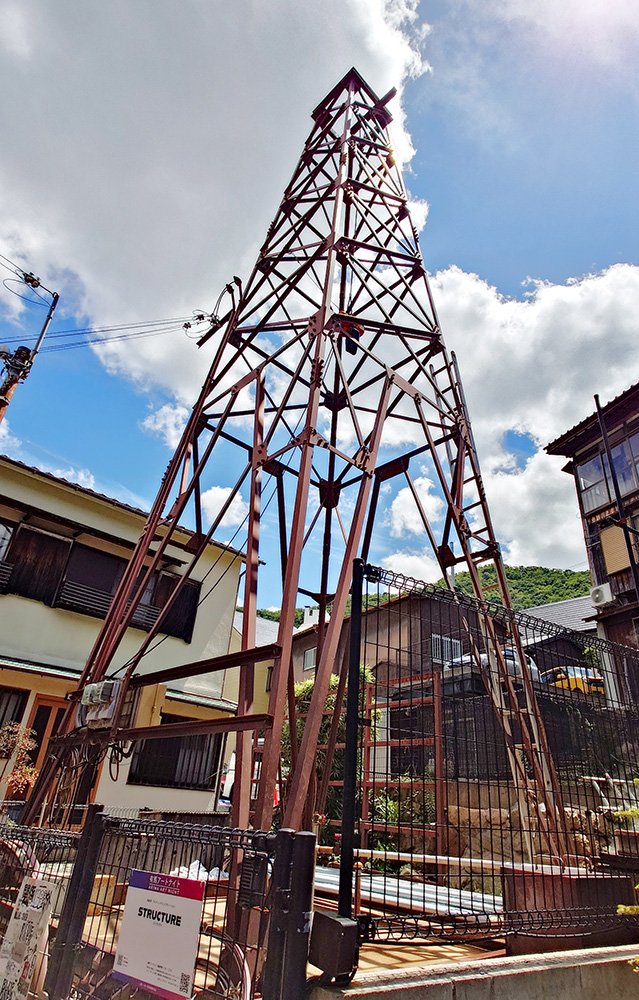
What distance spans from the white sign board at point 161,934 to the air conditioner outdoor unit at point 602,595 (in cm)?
1660

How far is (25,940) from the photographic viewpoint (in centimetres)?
318

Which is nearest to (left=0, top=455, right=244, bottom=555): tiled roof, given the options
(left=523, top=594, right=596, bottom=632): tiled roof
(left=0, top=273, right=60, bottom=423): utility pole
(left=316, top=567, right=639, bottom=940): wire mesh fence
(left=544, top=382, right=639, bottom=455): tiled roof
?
(left=0, top=273, right=60, bottom=423): utility pole

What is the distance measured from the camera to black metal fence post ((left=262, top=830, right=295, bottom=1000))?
2.37 metres

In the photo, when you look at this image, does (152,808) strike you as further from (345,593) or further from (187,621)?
(345,593)

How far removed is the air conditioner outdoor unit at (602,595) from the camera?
16312 millimetres

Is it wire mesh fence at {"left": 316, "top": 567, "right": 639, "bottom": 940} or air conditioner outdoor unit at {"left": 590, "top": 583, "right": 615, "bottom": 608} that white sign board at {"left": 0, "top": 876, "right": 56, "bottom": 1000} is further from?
air conditioner outdoor unit at {"left": 590, "top": 583, "right": 615, "bottom": 608}

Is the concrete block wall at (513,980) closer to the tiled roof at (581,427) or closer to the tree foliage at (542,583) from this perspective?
the tiled roof at (581,427)

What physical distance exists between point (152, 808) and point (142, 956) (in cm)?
957

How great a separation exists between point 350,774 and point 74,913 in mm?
1774

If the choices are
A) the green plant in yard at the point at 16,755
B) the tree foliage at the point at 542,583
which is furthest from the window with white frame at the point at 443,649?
the tree foliage at the point at 542,583

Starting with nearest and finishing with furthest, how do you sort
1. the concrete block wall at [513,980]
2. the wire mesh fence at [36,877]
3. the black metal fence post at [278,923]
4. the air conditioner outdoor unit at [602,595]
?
1. the black metal fence post at [278,923]
2. the concrete block wall at [513,980]
3. the wire mesh fence at [36,877]
4. the air conditioner outdoor unit at [602,595]

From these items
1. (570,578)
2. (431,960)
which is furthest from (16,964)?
(570,578)

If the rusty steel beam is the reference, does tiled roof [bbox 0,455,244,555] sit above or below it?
above

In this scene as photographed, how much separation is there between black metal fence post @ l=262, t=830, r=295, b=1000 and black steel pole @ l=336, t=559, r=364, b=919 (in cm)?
50
